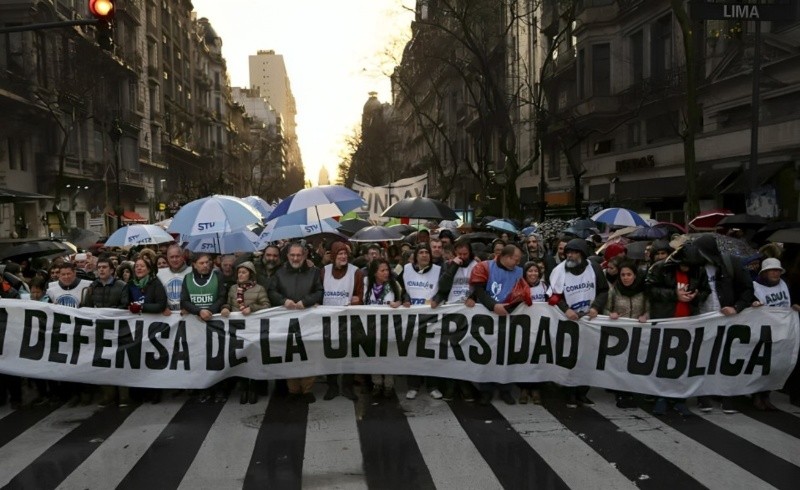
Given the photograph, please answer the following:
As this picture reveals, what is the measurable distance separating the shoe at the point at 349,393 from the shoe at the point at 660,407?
3.14 m

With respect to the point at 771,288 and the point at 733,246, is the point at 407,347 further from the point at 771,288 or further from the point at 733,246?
the point at 733,246

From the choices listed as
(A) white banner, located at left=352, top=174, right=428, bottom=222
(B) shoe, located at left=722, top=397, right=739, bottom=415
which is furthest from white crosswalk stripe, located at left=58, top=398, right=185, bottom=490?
(A) white banner, located at left=352, top=174, right=428, bottom=222

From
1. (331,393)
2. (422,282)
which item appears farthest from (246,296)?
(422,282)

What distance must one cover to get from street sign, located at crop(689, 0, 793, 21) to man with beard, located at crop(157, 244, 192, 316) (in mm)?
8696

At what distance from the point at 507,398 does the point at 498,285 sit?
1.23 m

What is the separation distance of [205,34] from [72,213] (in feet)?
180

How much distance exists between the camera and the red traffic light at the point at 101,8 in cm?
811

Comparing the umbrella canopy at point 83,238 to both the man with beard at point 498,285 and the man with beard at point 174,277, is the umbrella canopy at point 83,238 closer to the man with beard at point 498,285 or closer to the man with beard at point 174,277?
the man with beard at point 174,277

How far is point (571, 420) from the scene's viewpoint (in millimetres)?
6531

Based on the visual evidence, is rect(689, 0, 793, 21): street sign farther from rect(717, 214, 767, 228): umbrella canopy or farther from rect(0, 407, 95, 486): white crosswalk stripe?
rect(0, 407, 95, 486): white crosswalk stripe

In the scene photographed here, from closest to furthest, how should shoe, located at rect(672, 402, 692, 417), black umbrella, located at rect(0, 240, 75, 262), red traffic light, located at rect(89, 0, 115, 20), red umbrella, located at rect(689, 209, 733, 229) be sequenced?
→ shoe, located at rect(672, 402, 692, 417) → red traffic light, located at rect(89, 0, 115, 20) → black umbrella, located at rect(0, 240, 75, 262) → red umbrella, located at rect(689, 209, 733, 229)

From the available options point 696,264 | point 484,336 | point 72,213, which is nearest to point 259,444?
point 484,336

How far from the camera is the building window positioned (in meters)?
28.5

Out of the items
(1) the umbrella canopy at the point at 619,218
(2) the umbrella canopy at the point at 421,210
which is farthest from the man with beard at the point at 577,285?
(1) the umbrella canopy at the point at 619,218
